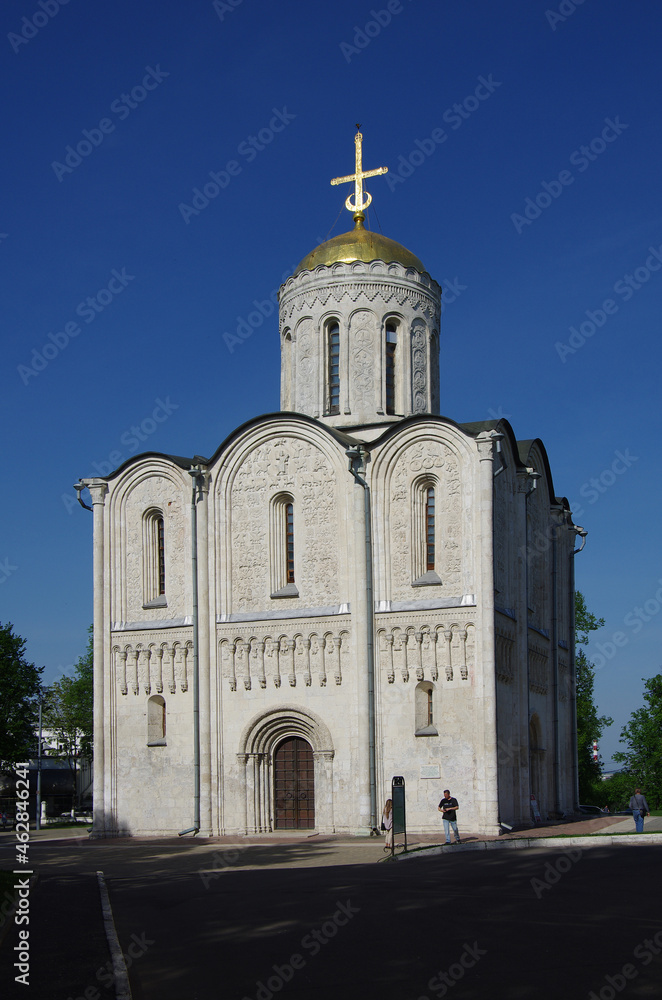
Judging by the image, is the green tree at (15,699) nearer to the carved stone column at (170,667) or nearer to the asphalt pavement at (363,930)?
the carved stone column at (170,667)

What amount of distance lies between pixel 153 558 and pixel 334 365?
7409mm

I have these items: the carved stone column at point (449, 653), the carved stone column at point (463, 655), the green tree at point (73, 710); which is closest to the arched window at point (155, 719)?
the carved stone column at point (449, 653)

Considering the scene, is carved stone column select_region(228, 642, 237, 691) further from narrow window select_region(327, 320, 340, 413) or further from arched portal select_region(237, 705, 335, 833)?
narrow window select_region(327, 320, 340, 413)

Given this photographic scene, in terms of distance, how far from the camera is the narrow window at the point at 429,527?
27.2 m

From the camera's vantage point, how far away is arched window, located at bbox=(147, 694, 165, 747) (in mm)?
29156

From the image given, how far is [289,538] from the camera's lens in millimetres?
28812

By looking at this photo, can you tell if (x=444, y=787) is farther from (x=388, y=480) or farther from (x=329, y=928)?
(x=329, y=928)

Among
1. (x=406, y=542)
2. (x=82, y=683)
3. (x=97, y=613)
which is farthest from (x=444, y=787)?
(x=82, y=683)

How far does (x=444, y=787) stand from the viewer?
84.3 ft

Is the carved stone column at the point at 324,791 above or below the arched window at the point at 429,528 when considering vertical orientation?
below

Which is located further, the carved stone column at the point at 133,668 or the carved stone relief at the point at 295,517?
the carved stone column at the point at 133,668

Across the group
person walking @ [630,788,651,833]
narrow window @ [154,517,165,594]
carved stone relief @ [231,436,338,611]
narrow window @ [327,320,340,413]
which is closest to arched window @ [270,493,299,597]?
carved stone relief @ [231,436,338,611]

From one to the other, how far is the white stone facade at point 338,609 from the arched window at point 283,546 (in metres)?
0.06

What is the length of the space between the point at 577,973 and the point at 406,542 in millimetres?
18378
